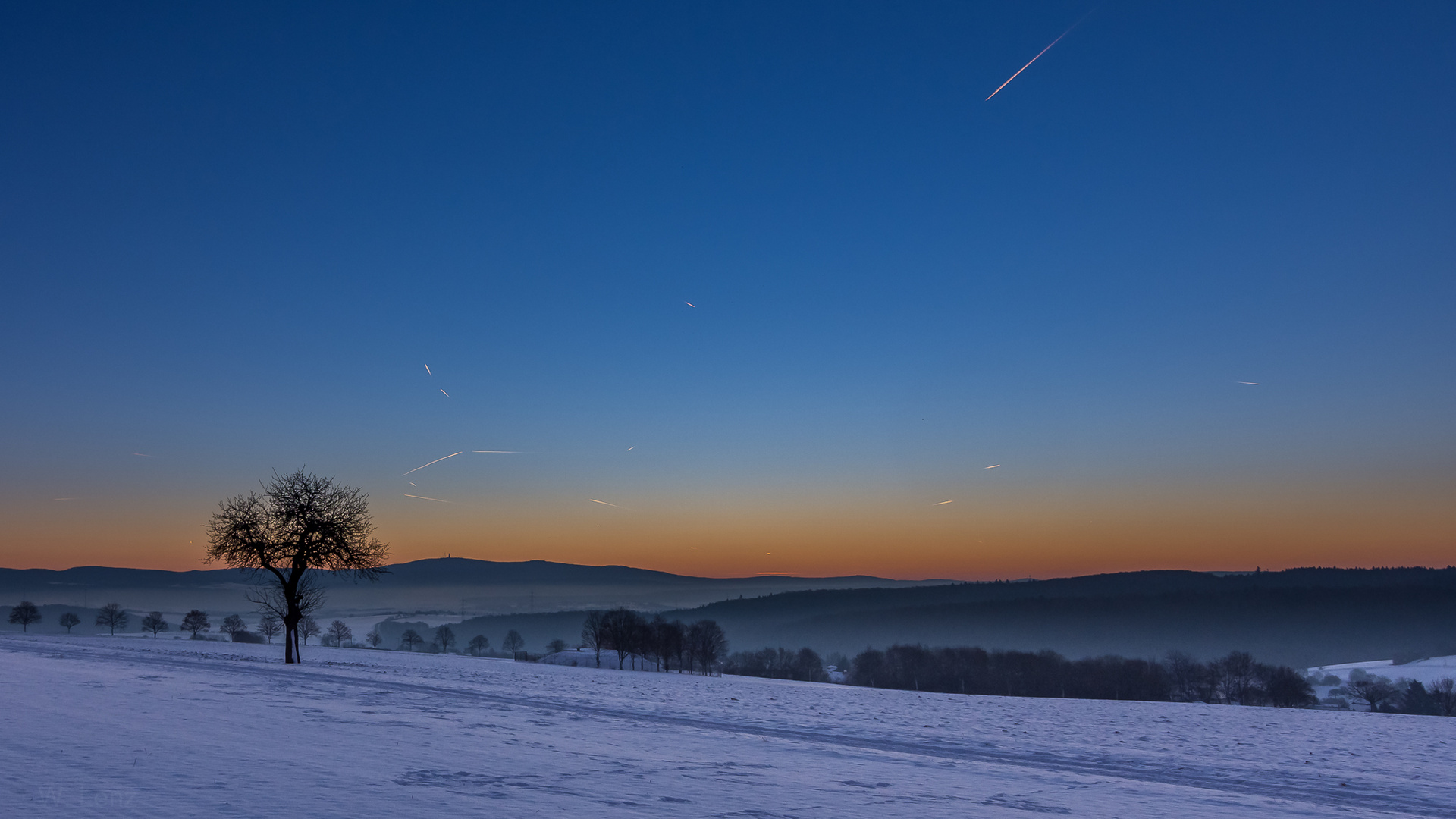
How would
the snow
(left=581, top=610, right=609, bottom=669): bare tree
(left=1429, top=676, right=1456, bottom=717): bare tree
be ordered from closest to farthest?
(left=1429, top=676, right=1456, bottom=717): bare tree
(left=581, top=610, right=609, bottom=669): bare tree
the snow

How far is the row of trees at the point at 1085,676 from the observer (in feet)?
273

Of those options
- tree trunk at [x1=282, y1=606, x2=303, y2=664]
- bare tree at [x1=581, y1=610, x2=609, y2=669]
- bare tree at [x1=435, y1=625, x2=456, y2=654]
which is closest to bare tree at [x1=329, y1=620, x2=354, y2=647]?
bare tree at [x1=435, y1=625, x2=456, y2=654]

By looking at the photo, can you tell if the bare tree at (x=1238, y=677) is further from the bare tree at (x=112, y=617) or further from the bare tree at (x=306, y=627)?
the bare tree at (x=112, y=617)

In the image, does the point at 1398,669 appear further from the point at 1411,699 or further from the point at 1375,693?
the point at 1375,693

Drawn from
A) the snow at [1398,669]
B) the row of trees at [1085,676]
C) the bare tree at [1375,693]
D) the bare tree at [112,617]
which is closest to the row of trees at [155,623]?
the bare tree at [112,617]

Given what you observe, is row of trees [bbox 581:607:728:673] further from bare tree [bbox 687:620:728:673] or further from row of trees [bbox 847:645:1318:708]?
row of trees [bbox 847:645:1318:708]

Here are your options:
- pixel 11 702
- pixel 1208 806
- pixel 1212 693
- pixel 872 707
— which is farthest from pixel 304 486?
pixel 1212 693

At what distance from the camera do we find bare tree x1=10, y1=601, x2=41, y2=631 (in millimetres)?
117938

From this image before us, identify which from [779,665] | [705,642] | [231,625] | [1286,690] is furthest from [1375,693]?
[231,625]

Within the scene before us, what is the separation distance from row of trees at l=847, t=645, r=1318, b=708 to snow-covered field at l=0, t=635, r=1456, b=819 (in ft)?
161

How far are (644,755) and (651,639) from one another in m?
95.1

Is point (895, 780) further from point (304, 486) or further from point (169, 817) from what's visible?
point (304, 486)

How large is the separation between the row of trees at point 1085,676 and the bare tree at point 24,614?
404 ft

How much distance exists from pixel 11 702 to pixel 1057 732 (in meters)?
22.9
